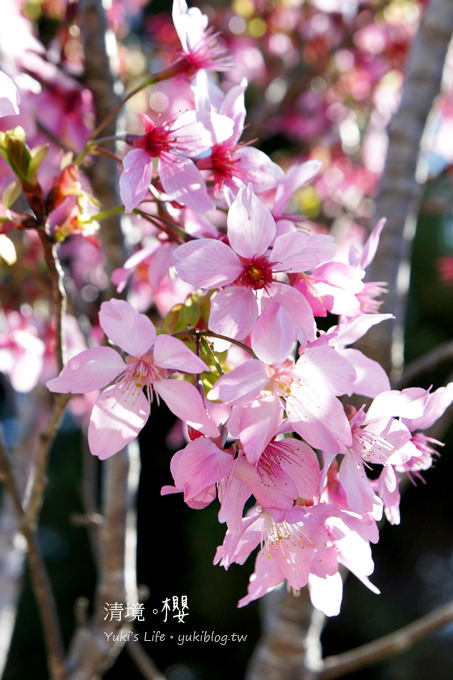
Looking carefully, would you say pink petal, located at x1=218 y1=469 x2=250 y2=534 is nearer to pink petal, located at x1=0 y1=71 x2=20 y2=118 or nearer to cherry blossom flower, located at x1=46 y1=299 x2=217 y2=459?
cherry blossom flower, located at x1=46 y1=299 x2=217 y2=459

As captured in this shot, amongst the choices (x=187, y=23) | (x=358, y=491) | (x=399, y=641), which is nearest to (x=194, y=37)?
(x=187, y=23)

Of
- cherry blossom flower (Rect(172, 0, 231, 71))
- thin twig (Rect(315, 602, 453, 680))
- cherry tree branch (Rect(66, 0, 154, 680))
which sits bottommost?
thin twig (Rect(315, 602, 453, 680))

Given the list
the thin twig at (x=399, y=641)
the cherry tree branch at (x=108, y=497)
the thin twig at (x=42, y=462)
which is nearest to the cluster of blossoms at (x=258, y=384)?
the thin twig at (x=42, y=462)

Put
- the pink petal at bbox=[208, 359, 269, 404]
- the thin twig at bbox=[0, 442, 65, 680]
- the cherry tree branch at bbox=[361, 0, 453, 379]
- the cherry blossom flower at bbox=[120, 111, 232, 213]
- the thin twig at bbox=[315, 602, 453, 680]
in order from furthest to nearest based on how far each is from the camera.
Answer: the cherry tree branch at bbox=[361, 0, 453, 379]
the thin twig at bbox=[315, 602, 453, 680]
the thin twig at bbox=[0, 442, 65, 680]
the cherry blossom flower at bbox=[120, 111, 232, 213]
the pink petal at bbox=[208, 359, 269, 404]

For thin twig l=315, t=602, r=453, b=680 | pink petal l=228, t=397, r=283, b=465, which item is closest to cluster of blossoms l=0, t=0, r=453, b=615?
A: pink petal l=228, t=397, r=283, b=465

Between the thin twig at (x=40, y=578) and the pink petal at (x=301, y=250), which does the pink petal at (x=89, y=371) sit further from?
the thin twig at (x=40, y=578)

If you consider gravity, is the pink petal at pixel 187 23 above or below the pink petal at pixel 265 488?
above
